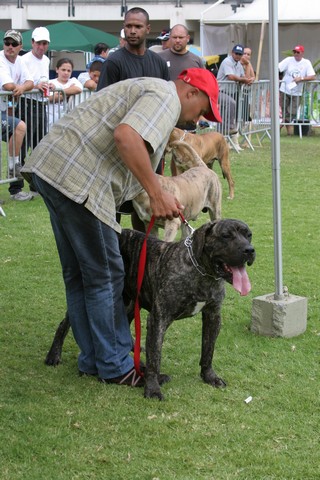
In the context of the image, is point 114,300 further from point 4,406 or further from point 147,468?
point 147,468

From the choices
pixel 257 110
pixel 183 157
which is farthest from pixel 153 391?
pixel 257 110

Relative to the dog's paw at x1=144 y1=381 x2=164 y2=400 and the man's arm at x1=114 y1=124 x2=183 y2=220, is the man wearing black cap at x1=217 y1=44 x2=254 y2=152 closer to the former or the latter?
the dog's paw at x1=144 y1=381 x2=164 y2=400

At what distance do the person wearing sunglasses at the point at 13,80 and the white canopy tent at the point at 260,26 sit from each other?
12886mm

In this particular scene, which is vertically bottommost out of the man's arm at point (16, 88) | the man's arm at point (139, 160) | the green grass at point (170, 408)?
the green grass at point (170, 408)

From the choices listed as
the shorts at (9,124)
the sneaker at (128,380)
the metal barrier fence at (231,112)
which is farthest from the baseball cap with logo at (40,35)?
the sneaker at (128,380)

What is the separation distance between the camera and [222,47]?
25.5 m

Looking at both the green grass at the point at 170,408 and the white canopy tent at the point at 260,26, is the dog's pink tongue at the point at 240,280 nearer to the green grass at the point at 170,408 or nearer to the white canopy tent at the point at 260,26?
the green grass at the point at 170,408

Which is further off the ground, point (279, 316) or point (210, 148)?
point (210, 148)

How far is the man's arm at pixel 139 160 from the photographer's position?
398 cm

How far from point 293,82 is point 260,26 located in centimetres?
554

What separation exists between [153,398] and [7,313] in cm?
199

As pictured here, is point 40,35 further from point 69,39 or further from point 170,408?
point 69,39

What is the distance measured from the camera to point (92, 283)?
14.9 ft

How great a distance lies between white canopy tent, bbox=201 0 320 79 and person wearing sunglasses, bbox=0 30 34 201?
42.3 ft
